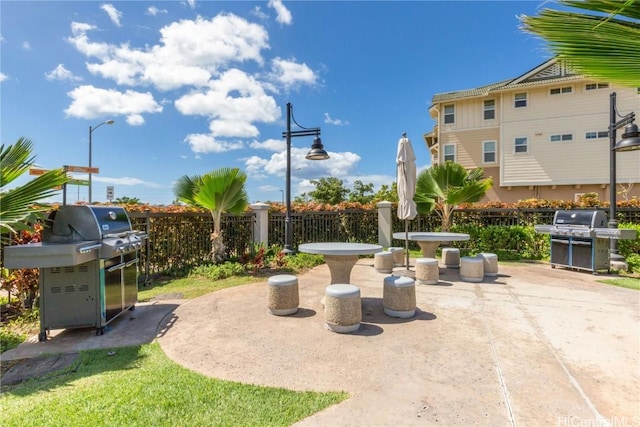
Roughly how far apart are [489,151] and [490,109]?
2.50 metres

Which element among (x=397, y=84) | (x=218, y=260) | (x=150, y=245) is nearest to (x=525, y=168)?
(x=397, y=84)

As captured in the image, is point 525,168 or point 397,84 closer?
point 397,84

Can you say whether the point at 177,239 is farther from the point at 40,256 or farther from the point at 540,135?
the point at 540,135

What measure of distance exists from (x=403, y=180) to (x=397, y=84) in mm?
8656

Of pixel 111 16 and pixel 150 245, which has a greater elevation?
pixel 111 16

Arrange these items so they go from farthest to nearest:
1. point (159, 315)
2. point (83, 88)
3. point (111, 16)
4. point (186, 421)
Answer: point (83, 88) < point (111, 16) < point (159, 315) < point (186, 421)

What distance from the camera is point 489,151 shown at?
18.7 m

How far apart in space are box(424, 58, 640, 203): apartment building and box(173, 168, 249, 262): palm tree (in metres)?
15.5

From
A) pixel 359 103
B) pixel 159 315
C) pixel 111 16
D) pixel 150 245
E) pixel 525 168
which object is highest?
pixel 359 103

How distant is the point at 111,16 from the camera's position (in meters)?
7.03

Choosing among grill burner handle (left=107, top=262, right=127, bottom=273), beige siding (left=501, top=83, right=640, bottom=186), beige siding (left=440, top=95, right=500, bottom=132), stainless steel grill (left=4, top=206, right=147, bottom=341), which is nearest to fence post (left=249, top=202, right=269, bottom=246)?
grill burner handle (left=107, top=262, right=127, bottom=273)

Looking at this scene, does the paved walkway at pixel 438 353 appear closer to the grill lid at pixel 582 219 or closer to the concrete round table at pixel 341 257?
the concrete round table at pixel 341 257

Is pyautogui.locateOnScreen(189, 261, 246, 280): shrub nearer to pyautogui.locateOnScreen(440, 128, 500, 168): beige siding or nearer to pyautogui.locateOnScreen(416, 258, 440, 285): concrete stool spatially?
pyautogui.locateOnScreen(416, 258, 440, 285): concrete stool

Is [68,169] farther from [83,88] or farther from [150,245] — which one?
[83,88]
